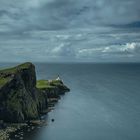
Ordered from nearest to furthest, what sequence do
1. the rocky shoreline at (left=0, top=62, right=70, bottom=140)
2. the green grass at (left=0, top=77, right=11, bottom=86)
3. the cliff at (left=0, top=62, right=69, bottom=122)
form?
the rocky shoreline at (left=0, top=62, right=70, bottom=140), the cliff at (left=0, top=62, right=69, bottom=122), the green grass at (left=0, top=77, right=11, bottom=86)

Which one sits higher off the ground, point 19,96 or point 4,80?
point 4,80

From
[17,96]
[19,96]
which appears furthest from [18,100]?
[19,96]

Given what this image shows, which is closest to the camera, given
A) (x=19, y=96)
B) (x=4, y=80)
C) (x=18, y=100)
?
(x=18, y=100)

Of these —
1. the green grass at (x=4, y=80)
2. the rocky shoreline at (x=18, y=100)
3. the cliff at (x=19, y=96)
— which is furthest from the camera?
the green grass at (x=4, y=80)

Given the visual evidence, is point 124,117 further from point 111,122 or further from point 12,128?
point 12,128

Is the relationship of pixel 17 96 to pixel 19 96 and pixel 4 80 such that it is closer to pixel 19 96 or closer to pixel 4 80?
pixel 19 96

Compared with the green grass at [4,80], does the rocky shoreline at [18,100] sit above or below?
below

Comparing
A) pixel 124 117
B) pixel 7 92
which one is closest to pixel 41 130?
pixel 7 92

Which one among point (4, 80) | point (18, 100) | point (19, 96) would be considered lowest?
point (18, 100)
